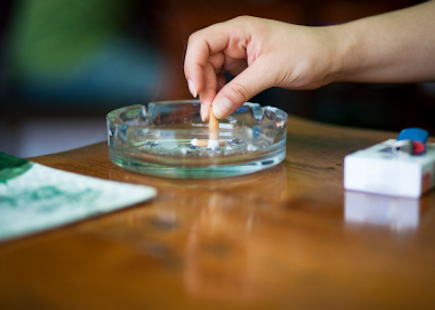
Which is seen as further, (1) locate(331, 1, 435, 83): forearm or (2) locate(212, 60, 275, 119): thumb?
(1) locate(331, 1, 435, 83): forearm

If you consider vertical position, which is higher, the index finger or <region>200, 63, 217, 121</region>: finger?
the index finger

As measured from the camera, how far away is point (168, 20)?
251 cm

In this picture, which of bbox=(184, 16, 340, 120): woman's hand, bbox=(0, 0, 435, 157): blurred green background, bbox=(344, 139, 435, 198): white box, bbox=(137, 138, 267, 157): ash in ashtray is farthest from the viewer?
bbox=(0, 0, 435, 157): blurred green background

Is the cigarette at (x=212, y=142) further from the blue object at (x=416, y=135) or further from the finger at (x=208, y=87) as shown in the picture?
the blue object at (x=416, y=135)

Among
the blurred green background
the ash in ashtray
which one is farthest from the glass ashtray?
the blurred green background

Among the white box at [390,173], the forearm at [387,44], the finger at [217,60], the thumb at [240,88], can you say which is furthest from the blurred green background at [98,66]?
the white box at [390,173]

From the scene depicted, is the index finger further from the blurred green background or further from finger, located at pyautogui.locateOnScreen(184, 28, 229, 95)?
the blurred green background

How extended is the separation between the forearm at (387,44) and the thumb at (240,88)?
17cm

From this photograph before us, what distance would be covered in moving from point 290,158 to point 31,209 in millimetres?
403

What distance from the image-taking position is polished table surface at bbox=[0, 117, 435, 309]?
0.28m

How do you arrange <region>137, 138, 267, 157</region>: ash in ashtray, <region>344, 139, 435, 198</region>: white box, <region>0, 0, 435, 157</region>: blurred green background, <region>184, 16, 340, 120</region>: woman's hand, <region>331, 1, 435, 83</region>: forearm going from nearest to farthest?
1. <region>344, 139, 435, 198</region>: white box
2. <region>137, 138, 267, 157</region>: ash in ashtray
3. <region>184, 16, 340, 120</region>: woman's hand
4. <region>331, 1, 435, 83</region>: forearm
5. <region>0, 0, 435, 157</region>: blurred green background

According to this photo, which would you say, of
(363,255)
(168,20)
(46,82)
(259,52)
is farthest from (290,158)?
(46,82)

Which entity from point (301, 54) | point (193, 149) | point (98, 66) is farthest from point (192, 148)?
point (98, 66)

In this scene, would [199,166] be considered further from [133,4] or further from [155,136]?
[133,4]
